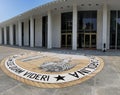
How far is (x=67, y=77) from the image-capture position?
8.13 metres

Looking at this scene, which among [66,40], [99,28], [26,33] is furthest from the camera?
[26,33]

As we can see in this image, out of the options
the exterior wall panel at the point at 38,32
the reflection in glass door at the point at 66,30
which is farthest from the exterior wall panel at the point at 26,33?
the reflection in glass door at the point at 66,30

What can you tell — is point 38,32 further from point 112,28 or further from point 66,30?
point 112,28

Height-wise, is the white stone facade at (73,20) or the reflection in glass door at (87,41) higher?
the white stone facade at (73,20)

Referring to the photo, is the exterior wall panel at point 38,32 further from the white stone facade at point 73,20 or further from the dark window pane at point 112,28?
the dark window pane at point 112,28

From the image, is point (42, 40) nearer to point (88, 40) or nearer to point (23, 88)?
point (88, 40)

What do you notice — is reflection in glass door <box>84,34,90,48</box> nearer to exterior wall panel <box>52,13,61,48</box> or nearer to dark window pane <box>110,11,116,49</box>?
dark window pane <box>110,11,116,49</box>

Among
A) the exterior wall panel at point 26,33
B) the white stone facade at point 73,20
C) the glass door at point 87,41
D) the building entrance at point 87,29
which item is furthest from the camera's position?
the exterior wall panel at point 26,33

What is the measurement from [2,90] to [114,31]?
19.3 m

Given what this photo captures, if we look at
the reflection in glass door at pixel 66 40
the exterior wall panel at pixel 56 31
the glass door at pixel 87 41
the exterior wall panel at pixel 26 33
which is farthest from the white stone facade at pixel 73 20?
the exterior wall panel at pixel 26 33

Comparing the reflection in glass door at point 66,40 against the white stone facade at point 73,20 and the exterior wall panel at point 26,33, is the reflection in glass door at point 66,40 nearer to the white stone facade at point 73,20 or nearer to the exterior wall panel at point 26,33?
the white stone facade at point 73,20

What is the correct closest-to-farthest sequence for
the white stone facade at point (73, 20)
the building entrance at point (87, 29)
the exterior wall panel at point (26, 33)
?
1. the white stone facade at point (73, 20)
2. the building entrance at point (87, 29)
3. the exterior wall panel at point (26, 33)

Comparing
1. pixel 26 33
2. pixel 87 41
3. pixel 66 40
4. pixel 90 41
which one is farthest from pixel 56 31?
pixel 26 33

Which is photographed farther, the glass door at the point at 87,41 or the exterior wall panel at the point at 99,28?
the glass door at the point at 87,41
